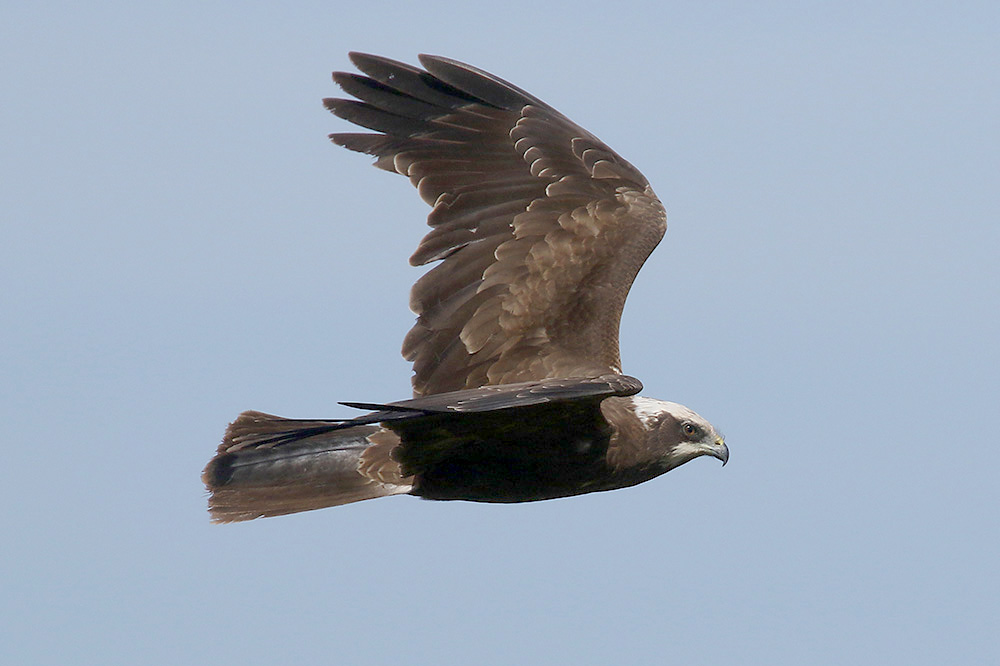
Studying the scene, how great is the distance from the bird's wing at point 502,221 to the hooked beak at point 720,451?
810mm

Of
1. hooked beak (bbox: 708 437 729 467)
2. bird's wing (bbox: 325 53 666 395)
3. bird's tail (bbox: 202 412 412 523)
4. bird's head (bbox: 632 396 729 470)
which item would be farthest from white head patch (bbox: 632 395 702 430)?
bird's tail (bbox: 202 412 412 523)

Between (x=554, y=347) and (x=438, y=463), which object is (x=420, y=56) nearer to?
(x=554, y=347)

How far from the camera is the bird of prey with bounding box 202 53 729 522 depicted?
9.10 m

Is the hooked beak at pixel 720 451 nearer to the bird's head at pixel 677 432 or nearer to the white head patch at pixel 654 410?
the bird's head at pixel 677 432

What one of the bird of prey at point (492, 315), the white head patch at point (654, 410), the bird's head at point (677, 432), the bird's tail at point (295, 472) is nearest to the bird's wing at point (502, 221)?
the bird of prey at point (492, 315)

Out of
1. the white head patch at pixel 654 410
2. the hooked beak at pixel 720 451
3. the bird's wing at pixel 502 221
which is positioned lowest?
the hooked beak at pixel 720 451

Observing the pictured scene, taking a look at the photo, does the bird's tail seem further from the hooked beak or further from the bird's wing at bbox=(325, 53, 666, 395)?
the hooked beak

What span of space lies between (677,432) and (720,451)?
36 centimetres

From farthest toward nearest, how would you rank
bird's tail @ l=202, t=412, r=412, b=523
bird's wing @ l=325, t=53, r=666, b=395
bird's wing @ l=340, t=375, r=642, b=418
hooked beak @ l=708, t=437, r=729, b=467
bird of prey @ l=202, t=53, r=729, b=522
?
bird's wing @ l=325, t=53, r=666, b=395
hooked beak @ l=708, t=437, r=729, b=467
bird's tail @ l=202, t=412, r=412, b=523
bird of prey @ l=202, t=53, r=729, b=522
bird's wing @ l=340, t=375, r=642, b=418

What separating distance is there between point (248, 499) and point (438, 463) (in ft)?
3.91

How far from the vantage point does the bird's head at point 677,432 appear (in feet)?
31.1

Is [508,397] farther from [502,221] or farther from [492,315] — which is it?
[502,221]

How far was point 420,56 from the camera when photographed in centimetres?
1033

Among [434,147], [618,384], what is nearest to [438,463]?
[618,384]
